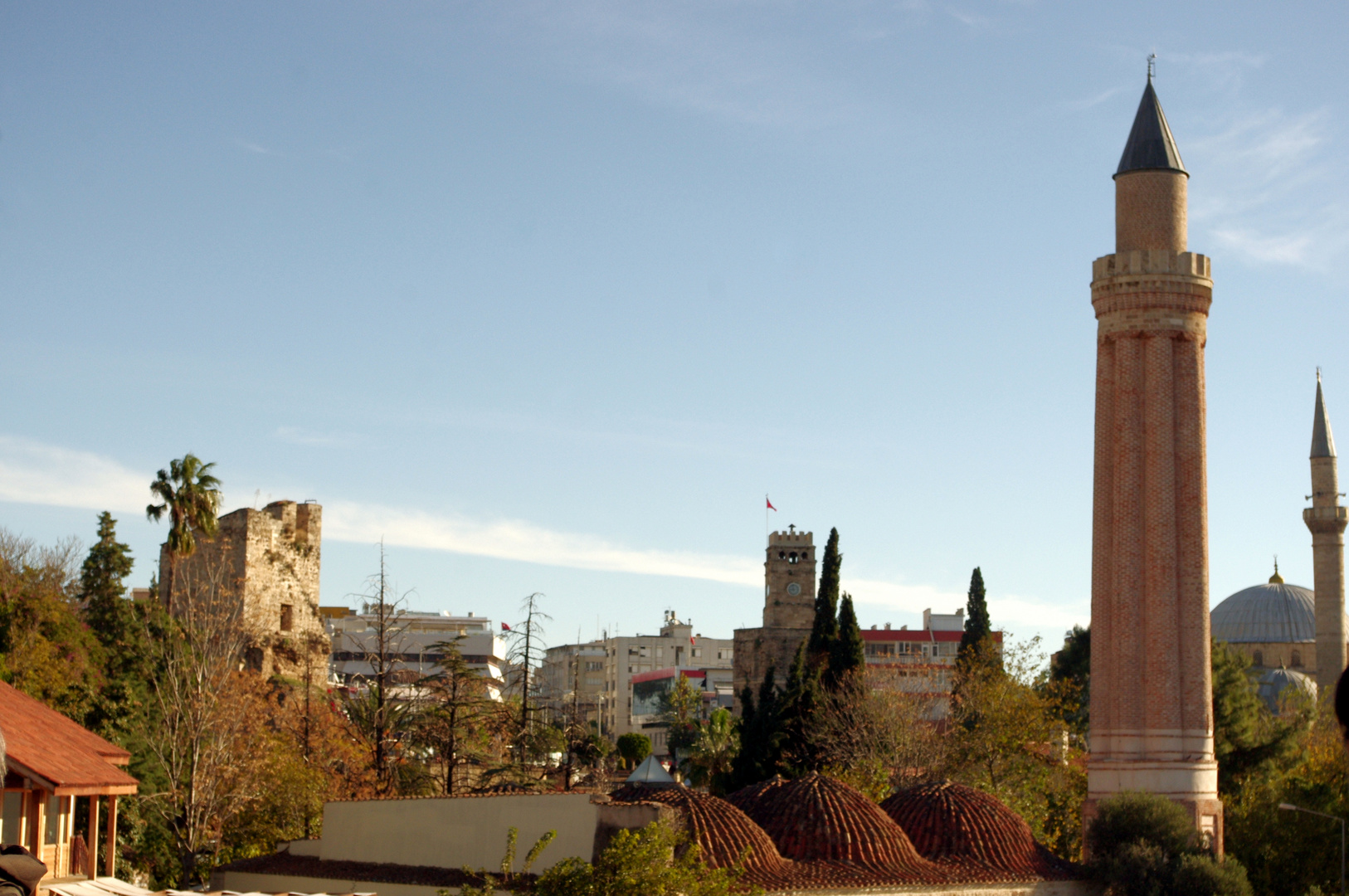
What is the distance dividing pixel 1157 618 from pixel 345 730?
21892mm

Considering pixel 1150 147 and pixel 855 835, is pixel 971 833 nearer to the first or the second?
pixel 855 835

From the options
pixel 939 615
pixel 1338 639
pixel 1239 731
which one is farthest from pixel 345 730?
pixel 939 615

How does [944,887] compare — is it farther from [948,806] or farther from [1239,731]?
[1239,731]

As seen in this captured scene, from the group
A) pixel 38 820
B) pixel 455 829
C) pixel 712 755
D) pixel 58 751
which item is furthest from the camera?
pixel 712 755

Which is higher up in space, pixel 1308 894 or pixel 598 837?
pixel 598 837

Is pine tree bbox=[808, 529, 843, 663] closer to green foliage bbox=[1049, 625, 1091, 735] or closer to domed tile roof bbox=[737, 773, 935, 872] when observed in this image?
green foliage bbox=[1049, 625, 1091, 735]

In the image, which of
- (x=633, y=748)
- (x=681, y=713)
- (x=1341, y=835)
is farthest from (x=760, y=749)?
(x=681, y=713)

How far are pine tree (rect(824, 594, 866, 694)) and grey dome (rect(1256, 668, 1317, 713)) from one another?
27971 mm

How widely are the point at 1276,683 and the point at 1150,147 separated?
44.9 meters

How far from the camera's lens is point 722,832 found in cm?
2330

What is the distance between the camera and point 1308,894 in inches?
1199

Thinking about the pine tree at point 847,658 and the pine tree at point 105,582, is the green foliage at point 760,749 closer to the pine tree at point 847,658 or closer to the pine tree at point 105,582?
the pine tree at point 847,658

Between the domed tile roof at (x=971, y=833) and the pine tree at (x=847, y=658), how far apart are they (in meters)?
17.9

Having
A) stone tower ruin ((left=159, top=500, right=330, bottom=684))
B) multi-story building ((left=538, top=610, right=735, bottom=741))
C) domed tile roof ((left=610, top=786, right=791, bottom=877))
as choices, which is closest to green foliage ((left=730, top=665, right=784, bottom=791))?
stone tower ruin ((left=159, top=500, right=330, bottom=684))
